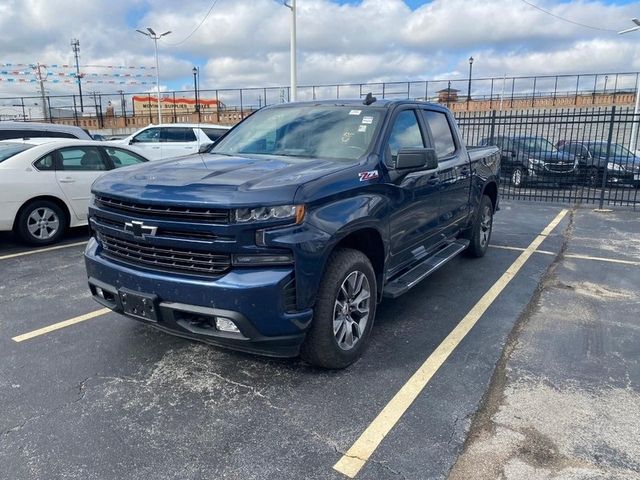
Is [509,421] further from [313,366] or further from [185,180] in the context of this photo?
[185,180]

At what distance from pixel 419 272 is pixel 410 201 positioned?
742 millimetres

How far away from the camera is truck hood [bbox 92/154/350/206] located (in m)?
2.98

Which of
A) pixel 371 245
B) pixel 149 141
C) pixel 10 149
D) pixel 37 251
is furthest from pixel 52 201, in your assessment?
pixel 149 141

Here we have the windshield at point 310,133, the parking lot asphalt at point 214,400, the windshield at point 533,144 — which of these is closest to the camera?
the parking lot asphalt at point 214,400

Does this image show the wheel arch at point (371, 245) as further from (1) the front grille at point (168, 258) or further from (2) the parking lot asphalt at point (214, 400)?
(1) the front grille at point (168, 258)

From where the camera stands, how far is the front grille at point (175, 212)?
295cm

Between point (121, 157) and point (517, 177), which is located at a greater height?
point (121, 157)

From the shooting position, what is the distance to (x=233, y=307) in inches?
115

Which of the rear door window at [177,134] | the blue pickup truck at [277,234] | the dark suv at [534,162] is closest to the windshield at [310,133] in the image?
the blue pickup truck at [277,234]

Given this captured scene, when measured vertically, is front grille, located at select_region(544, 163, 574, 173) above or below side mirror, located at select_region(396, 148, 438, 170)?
below

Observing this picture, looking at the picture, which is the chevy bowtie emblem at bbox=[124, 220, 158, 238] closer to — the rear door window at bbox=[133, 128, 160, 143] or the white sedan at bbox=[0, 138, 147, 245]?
the white sedan at bbox=[0, 138, 147, 245]

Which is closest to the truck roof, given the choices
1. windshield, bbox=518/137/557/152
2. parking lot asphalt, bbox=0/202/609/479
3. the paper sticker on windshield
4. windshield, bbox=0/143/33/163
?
the paper sticker on windshield

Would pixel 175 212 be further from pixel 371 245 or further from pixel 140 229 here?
pixel 371 245

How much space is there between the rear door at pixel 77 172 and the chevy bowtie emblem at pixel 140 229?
4.44 meters
